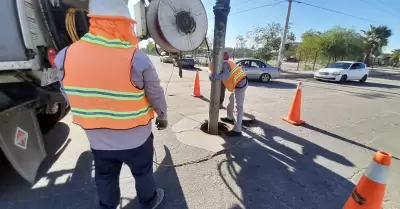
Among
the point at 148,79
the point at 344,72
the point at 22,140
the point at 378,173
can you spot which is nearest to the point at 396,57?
the point at 344,72

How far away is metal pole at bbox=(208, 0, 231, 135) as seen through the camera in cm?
332

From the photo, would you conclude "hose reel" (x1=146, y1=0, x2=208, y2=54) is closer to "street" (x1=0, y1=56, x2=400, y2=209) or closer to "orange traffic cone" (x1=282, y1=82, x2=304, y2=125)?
"street" (x1=0, y1=56, x2=400, y2=209)

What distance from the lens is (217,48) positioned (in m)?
3.53

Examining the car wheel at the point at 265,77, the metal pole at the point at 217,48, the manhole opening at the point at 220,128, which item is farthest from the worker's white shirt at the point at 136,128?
the car wheel at the point at 265,77

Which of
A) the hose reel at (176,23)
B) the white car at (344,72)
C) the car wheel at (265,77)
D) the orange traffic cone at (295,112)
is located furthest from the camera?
the white car at (344,72)

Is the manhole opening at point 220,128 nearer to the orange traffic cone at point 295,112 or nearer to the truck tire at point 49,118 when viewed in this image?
the orange traffic cone at point 295,112

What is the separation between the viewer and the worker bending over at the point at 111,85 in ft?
4.70

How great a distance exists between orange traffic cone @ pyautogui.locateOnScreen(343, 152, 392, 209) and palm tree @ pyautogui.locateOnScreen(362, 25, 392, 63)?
146 ft

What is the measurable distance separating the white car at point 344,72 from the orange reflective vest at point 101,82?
1505cm

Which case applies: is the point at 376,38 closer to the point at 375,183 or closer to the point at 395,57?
the point at 395,57

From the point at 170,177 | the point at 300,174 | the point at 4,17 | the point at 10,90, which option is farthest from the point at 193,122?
the point at 4,17

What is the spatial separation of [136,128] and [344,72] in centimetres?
1548

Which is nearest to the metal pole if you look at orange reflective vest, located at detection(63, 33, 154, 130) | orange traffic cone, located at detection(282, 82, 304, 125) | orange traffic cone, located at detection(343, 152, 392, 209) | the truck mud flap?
orange traffic cone, located at detection(282, 82, 304, 125)

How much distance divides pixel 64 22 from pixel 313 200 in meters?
3.65
